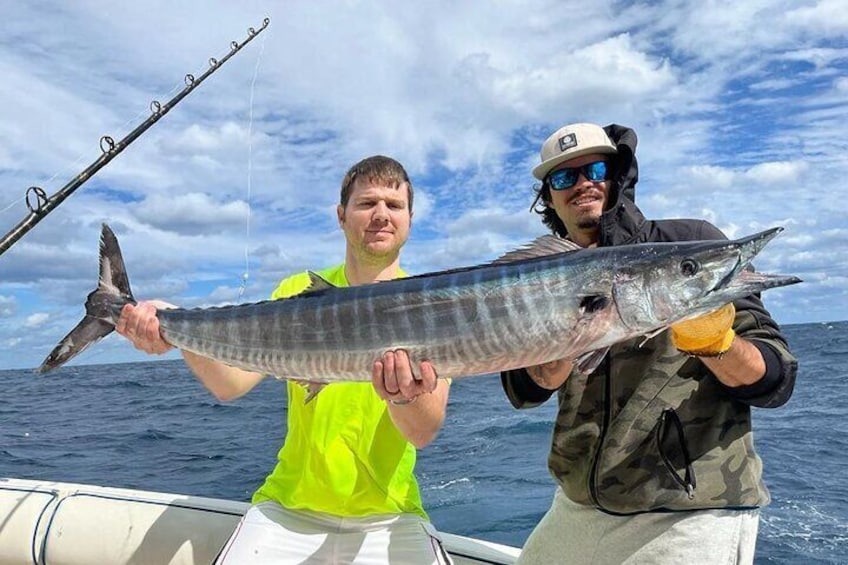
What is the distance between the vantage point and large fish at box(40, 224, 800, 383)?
273 cm

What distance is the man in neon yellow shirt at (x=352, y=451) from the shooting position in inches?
135

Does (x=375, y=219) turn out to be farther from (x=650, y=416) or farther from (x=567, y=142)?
(x=650, y=416)

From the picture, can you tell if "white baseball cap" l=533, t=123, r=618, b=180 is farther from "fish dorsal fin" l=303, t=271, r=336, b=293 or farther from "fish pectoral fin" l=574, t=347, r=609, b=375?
"fish dorsal fin" l=303, t=271, r=336, b=293

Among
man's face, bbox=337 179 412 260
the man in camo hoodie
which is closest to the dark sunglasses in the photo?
the man in camo hoodie

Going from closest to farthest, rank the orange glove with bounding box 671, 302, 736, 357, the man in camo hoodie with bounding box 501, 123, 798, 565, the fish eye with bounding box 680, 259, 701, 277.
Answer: the orange glove with bounding box 671, 302, 736, 357 → the fish eye with bounding box 680, 259, 701, 277 → the man in camo hoodie with bounding box 501, 123, 798, 565

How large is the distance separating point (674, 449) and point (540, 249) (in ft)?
3.47

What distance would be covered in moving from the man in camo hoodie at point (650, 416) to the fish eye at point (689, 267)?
0.63 feet

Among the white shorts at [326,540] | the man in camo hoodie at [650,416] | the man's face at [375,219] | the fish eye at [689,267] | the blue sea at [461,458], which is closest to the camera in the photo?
the fish eye at [689,267]

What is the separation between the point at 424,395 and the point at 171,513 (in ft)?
7.96

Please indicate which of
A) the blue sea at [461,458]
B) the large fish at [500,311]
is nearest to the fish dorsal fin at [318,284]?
the large fish at [500,311]

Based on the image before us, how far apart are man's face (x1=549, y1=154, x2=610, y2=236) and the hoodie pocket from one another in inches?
40.9

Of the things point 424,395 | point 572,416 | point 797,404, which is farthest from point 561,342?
point 797,404

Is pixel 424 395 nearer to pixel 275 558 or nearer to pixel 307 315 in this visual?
pixel 307 315

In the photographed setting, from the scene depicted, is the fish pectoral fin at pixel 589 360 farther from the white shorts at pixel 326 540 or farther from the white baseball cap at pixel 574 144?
the white shorts at pixel 326 540
